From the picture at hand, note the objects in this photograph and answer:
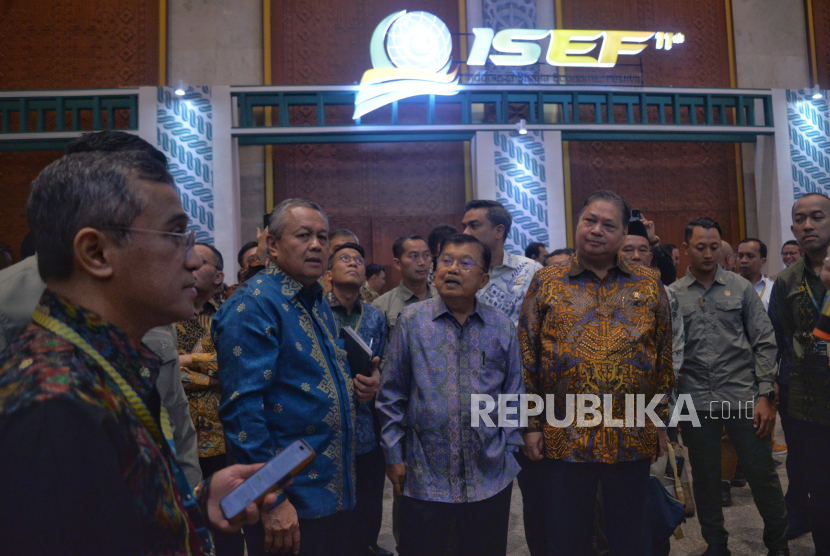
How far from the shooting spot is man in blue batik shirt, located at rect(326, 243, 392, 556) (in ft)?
8.73

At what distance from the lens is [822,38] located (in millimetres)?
9000

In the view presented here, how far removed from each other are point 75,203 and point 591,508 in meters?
2.16

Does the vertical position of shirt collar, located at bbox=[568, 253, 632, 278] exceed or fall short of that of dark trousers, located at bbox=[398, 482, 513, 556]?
it exceeds it

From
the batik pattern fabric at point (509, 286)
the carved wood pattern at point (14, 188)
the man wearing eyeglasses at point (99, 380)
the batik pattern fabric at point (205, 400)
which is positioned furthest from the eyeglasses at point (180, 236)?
the carved wood pattern at point (14, 188)

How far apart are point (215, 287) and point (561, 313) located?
171 cm

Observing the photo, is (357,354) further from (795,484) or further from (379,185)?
(379,185)

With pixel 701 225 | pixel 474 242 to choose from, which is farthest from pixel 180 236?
pixel 701 225

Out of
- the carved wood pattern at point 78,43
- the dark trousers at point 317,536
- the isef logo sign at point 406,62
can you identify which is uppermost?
the carved wood pattern at point 78,43

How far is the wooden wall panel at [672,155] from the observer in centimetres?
882

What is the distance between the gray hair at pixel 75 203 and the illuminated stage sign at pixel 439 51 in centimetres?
657

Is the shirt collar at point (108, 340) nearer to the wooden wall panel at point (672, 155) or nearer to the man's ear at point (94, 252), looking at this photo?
the man's ear at point (94, 252)

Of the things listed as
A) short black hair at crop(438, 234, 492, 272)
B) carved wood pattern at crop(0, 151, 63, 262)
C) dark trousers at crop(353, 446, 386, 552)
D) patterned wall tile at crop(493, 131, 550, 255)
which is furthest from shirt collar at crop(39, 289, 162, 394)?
carved wood pattern at crop(0, 151, 63, 262)

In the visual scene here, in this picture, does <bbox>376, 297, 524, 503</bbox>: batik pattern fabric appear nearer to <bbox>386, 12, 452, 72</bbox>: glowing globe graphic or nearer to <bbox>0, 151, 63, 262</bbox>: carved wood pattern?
<bbox>386, 12, 452, 72</bbox>: glowing globe graphic

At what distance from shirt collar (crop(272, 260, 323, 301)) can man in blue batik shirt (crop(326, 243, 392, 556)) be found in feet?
2.03
